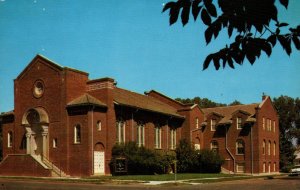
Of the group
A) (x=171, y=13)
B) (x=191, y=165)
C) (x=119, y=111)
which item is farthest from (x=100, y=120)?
(x=171, y=13)

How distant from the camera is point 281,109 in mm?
95000

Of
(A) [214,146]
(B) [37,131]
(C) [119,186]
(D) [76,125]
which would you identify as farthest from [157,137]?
(C) [119,186]

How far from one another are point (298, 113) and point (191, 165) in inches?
1932

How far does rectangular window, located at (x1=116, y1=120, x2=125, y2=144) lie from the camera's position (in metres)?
46.0

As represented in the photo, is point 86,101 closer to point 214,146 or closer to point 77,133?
point 77,133

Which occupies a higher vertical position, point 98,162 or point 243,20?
point 243,20

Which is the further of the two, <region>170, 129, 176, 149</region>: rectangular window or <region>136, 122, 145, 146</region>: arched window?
<region>170, 129, 176, 149</region>: rectangular window

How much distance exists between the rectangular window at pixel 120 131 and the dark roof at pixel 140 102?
2135 millimetres

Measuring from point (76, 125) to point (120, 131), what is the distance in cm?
522

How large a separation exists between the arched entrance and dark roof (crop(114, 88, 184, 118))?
7441mm

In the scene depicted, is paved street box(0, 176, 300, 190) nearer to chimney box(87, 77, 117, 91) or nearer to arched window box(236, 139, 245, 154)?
chimney box(87, 77, 117, 91)

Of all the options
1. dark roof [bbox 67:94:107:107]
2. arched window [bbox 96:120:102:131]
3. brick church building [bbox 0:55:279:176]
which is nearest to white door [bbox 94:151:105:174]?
brick church building [bbox 0:55:279:176]

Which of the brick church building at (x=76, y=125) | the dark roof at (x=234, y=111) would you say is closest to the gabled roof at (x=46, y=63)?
the brick church building at (x=76, y=125)

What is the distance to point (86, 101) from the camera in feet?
139
